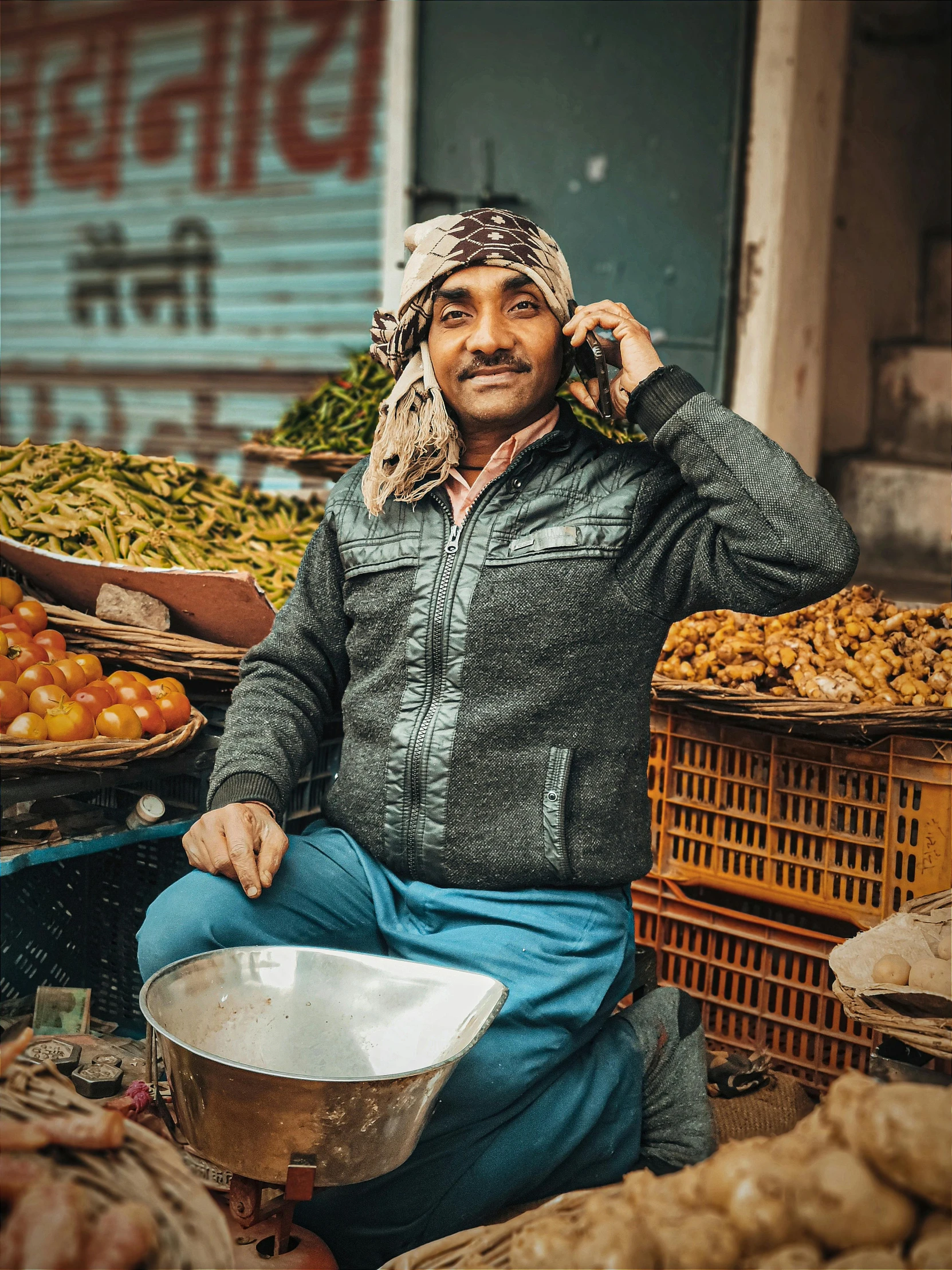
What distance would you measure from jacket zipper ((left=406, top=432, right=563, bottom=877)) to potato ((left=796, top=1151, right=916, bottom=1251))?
1316 millimetres

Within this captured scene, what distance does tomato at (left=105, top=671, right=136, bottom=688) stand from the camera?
10.1ft

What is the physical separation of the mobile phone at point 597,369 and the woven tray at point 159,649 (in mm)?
1256

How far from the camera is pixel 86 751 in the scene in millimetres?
2748

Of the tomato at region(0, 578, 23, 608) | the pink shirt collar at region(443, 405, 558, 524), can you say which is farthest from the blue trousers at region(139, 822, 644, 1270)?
the tomato at region(0, 578, 23, 608)

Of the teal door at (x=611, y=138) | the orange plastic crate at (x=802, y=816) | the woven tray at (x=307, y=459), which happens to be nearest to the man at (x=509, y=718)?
the orange plastic crate at (x=802, y=816)

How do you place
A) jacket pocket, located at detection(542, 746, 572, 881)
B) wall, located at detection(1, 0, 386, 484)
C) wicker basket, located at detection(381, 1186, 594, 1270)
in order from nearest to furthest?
1. wicker basket, located at detection(381, 1186, 594, 1270)
2. jacket pocket, located at detection(542, 746, 572, 881)
3. wall, located at detection(1, 0, 386, 484)

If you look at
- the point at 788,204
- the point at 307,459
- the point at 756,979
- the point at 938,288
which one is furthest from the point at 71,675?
the point at 938,288

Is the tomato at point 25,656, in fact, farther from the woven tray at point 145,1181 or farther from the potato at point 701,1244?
the potato at point 701,1244

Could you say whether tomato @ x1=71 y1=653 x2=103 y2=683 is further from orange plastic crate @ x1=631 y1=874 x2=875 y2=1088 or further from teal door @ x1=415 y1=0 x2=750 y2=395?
teal door @ x1=415 y1=0 x2=750 y2=395

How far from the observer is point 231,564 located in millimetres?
3723

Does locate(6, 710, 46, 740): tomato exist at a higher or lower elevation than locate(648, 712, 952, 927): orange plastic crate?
higher

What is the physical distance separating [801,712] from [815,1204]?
165cm

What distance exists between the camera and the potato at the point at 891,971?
220cm

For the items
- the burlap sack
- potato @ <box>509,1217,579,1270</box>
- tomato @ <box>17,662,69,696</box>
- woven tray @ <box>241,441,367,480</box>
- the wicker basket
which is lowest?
the burlap sack
